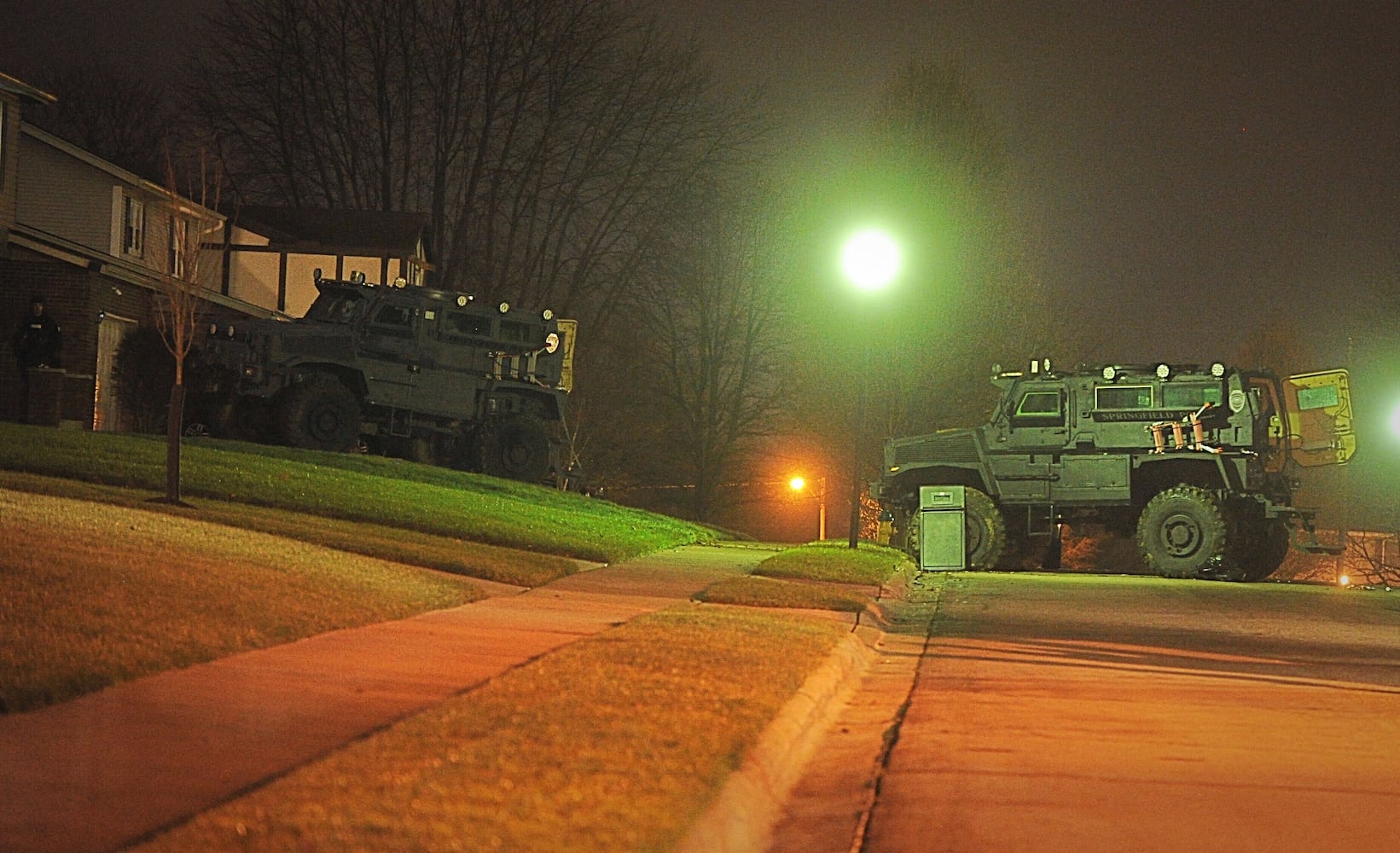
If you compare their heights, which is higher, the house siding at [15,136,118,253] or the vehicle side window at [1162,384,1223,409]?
the house siding at [15,136,118,253]

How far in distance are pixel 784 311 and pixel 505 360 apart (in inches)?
848

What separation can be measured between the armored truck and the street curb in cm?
1720

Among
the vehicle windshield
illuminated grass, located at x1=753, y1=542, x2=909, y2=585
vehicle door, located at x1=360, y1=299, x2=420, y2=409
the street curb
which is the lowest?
the street curb

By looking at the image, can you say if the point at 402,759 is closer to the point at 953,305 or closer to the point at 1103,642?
the point at 1103,642

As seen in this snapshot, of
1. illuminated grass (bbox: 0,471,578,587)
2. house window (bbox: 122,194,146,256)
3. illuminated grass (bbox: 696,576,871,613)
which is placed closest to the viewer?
illuminated grass (bbox: 696,576,871,613)

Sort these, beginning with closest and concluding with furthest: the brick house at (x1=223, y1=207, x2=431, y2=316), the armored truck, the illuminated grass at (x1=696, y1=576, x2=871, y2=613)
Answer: the illuminated grass at (x1=696, y1=576, x2=871, y2=613), the armored truck, the brick house at (x1=223, y1=207, x2=431, y2=316)

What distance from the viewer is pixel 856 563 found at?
20562 millimetres

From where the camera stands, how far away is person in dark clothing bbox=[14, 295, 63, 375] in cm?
2781

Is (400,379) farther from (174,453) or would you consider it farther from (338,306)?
(174,453)

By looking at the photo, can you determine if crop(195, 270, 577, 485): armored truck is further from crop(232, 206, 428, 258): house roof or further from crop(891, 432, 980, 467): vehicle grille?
crop(232, 206, 428, 258): house roof

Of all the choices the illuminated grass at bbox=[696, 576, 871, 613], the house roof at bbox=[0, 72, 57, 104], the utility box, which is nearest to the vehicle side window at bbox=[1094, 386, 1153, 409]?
the utility box

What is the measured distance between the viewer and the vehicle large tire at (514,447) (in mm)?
29531

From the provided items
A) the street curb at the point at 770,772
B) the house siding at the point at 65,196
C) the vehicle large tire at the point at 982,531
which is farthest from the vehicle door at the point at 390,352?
the street curb at the point at 770,772

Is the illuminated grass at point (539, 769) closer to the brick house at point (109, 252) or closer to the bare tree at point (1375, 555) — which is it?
→ the brick house at point (109, 252)
